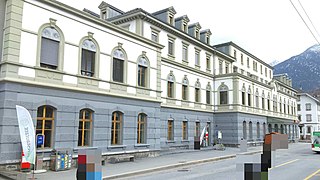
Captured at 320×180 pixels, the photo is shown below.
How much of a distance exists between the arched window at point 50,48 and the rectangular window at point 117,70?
14.7 feet

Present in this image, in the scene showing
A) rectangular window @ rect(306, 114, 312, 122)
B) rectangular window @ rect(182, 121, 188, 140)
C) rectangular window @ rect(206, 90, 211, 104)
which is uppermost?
rectangular window @ rect(206, 90, 211, 104)

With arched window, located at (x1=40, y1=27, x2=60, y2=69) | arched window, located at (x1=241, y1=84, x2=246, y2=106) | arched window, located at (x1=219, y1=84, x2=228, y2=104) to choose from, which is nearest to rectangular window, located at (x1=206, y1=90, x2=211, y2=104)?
arched window, located at (x1=219, y1=84, x2=228, y2=104)

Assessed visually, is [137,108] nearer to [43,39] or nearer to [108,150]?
[108,150]

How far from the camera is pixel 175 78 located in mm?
29922

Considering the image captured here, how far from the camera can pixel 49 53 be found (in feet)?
51.9

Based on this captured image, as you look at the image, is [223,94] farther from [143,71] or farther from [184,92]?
[143,71]

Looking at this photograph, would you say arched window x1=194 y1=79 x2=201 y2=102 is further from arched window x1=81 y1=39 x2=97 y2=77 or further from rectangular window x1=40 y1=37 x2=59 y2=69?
rectangular window x1=40 y1=37 x2=59 y2=69

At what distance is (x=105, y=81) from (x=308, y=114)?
78.2 m

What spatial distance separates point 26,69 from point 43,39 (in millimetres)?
1969

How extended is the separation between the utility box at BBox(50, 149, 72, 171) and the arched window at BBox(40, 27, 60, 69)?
4.64 metres

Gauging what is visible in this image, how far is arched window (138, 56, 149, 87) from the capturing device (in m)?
22.0

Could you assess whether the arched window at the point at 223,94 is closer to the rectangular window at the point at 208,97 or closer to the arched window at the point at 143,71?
the rectangular window at the point at 208,97

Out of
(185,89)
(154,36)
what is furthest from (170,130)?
(154,36)

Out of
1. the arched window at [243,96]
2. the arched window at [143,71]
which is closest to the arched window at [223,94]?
the arched window at [243,96]
